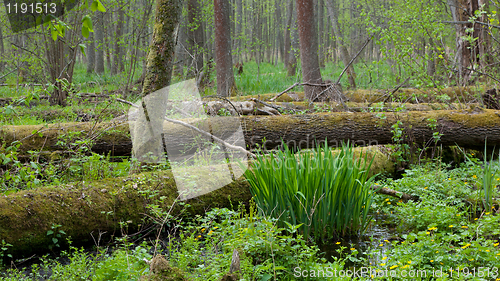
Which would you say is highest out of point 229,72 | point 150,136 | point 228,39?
point 228,39

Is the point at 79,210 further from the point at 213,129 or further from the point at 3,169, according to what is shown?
the point at 213,129

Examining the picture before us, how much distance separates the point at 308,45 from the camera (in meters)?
8.84

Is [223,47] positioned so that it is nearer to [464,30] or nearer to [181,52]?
[181,52]

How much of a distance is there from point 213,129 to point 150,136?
1320 millimetres

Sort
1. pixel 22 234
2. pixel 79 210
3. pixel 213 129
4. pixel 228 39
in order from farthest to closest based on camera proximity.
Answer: pixel 228 39 < pixel 213 129 < pixel 79 210 < pixel 22 234

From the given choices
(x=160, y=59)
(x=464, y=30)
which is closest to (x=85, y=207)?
(x=160, y=59)

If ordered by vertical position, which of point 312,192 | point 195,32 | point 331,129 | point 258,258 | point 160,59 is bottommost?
point 258,258

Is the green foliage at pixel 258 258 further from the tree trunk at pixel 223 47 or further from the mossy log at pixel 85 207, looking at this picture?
the tree trunk at pixel 223 47

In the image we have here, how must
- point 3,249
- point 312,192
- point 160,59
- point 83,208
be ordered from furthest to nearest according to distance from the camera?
point 160,59, point 83,208, point 312,192, point 3,249

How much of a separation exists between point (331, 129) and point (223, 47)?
14.8 feet

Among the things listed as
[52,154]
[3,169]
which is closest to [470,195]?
[52,154]

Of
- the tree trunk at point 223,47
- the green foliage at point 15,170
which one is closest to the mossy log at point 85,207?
the green foliage at point 15,170

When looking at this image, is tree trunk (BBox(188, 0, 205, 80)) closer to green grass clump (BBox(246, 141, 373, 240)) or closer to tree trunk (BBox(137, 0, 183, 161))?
tree trunk (BBox(137, 0, 183, 161))

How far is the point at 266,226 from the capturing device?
2.61 metres
